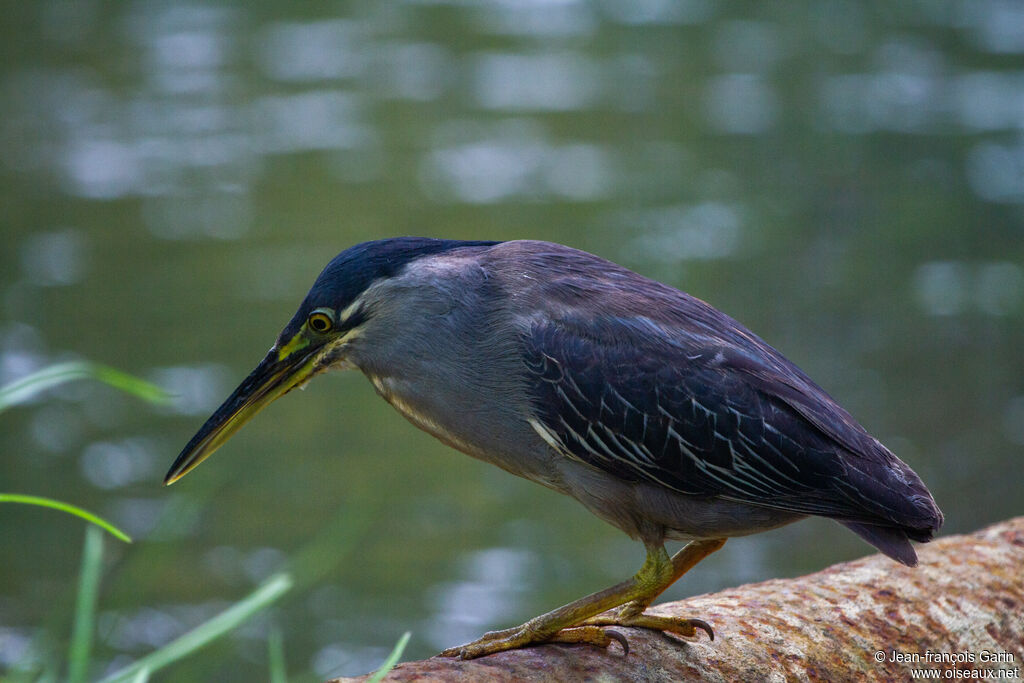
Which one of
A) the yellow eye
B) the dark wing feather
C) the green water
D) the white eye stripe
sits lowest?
the green water

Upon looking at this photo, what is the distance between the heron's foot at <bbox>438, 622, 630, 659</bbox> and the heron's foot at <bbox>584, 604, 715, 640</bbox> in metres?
0.13

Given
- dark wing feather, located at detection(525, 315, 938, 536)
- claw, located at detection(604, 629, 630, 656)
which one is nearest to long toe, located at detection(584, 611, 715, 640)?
claw, located at detection(604, 629, 630, 656)

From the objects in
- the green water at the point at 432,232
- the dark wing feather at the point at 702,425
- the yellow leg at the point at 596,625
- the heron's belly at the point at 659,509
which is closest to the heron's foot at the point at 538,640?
the yellow leg at the point at 596,625

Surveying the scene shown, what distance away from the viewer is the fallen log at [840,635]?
11.7 ft

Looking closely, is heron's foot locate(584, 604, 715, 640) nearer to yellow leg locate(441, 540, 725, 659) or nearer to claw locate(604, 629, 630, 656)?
yellow leg locate(441, 540, 725, 659)

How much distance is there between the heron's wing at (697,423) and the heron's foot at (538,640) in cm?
50

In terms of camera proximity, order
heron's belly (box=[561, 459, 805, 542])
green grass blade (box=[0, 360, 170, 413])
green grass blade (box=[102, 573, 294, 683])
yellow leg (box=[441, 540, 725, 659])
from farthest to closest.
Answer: heron's belly (box=[561, 459, 805, 542]), yellow leg (box=[441, 540, 725, 659]), green grass blade (box=[0, 360, 170, 413]), green grass blade (box=[102, 573, 294, 683])

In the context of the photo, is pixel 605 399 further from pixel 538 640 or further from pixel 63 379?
pixel 63 379

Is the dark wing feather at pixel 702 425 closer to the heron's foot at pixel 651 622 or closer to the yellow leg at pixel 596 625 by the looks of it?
the yellow leg at pixel 596 625

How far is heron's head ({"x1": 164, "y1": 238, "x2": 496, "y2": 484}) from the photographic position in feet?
13.1

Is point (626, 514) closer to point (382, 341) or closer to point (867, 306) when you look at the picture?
point (382, 341)

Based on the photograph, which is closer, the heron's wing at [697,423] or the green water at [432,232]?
the heron's wing at [697,423]

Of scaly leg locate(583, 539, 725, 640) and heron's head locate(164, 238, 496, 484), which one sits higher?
heron's head locate(164, 238, 496, 484)

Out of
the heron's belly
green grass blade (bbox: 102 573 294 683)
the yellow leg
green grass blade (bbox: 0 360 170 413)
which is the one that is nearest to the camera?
green grass blade (bbox: 102 573 294 683)
